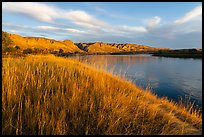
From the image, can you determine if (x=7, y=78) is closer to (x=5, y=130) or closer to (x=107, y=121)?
(x=5, y=130)

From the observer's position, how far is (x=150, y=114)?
4.25 meters

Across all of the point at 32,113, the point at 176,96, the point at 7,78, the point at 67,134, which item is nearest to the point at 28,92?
the point at 7,78

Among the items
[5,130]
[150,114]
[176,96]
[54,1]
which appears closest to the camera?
[5,130]

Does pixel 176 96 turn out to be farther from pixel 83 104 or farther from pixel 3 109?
pixel 3 109

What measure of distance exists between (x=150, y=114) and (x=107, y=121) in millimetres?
1263

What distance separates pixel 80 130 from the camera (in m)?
3.24

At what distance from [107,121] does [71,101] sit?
822mm

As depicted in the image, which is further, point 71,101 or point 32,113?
point 71,101

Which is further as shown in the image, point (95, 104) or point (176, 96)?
point (176, 96)

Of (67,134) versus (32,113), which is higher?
(32,113)

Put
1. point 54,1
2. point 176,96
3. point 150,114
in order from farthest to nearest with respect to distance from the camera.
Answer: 1. point 176,96
2. point 150,114
3. point 54,1

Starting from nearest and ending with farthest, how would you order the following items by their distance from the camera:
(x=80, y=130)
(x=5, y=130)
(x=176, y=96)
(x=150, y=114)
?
(x=5, y=130) < (x=80, y=130) < (x=150, y=114) < (x=176, y=96)

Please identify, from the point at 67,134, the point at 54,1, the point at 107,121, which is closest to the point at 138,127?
the point at 107,121

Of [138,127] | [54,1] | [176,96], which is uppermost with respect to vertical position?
[54,1]
